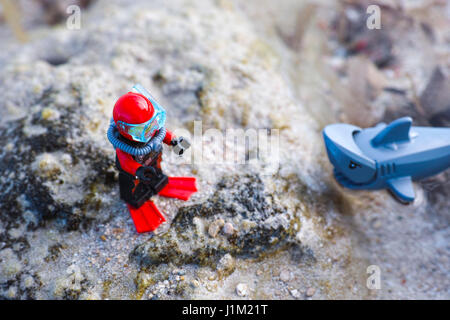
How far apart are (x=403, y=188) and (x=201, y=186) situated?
53.7 inches

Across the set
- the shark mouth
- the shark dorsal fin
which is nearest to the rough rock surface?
the shark mouth

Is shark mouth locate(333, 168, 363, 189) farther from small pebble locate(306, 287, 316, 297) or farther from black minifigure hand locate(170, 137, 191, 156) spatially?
black minifigure hand locate(170, 137, 191, 156)

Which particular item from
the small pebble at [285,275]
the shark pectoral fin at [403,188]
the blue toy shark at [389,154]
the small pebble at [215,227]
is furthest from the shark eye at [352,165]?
the small pebble at [215,227]

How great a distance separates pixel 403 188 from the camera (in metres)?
2.36

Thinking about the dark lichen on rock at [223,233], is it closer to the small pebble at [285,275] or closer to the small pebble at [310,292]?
the small pebble at [285,275]

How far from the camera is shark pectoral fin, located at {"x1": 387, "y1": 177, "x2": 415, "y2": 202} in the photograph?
233 centimetres

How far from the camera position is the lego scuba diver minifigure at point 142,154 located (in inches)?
71.1

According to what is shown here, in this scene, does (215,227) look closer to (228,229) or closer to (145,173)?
(228,229)

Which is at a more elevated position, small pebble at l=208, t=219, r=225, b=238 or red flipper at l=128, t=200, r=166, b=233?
red flipper at l=128, t=200, r=166, b=233

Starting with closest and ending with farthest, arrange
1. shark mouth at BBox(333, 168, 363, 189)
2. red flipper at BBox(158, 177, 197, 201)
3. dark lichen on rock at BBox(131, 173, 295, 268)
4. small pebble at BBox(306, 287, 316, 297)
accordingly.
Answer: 1. dark lichen on rock at BBox(131, 173, 295, 268)
2. small pebble at BBox(306, 287, 316, 297)
3. red flipper at BBox(158, 177, 197, 201)
4. shark mouth at BBox(333, 168, 363, 189)

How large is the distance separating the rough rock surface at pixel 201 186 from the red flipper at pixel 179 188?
0.18 feet

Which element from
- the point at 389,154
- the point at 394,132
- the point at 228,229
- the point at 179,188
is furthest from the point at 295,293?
the point at 394,132

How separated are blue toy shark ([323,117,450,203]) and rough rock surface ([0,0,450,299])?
33 cm

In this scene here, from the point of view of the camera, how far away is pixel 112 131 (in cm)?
191
